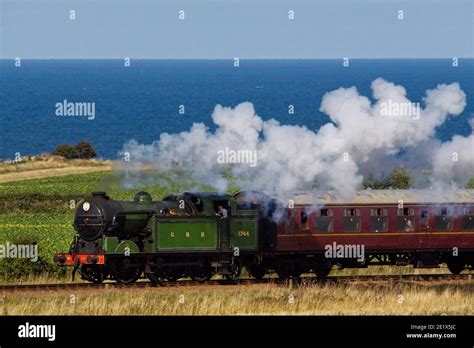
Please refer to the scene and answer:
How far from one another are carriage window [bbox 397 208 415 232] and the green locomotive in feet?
16.8

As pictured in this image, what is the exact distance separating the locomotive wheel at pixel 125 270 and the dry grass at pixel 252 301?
1462 mm

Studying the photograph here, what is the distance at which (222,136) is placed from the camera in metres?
40.3

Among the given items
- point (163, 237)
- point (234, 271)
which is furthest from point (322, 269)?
point (163, 237)

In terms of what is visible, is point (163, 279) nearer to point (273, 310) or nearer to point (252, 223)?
point (252, 223)

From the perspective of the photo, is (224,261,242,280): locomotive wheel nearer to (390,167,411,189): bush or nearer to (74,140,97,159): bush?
(390,167,411,189): bush

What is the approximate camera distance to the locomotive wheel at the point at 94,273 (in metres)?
34.7

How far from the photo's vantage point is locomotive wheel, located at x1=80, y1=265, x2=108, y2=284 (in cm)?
3469

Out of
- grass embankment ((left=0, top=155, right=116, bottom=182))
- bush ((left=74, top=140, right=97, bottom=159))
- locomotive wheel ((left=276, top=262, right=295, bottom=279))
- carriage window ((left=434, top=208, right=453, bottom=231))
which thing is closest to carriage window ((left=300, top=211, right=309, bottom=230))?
locomotive wheel ((left=276, top=262, right=295, bottom=279))

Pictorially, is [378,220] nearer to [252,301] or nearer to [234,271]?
[234,271]

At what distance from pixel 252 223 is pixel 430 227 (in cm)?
671

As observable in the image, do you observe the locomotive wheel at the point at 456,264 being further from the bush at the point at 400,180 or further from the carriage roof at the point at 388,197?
the bush at the point at 400,180
